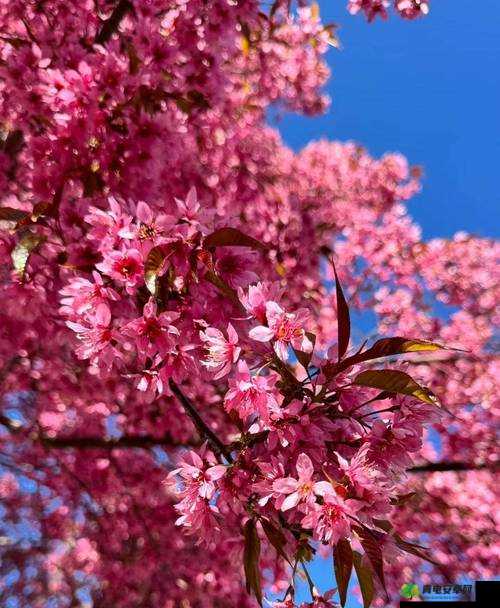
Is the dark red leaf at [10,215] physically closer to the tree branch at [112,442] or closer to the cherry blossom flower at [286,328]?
the cherry blossom flower at [286,328]

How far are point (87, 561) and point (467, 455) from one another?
16.3 feet

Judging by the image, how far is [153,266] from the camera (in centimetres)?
196

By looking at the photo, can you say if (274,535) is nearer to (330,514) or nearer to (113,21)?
(330,514)

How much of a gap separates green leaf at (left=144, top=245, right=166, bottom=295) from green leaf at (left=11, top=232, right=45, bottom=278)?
0.70m

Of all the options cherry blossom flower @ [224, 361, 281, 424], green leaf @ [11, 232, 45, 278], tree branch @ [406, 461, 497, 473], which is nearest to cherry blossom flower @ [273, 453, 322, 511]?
cherry blossom flower @ [224, 361, 281, 424]

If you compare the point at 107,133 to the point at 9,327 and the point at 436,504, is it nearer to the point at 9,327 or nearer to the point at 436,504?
the point at 9,327

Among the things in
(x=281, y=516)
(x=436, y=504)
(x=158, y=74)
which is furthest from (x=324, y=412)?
(x=436, y=504)

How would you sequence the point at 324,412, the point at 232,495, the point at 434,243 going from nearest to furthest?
the point at 324,412, the point at 232,495, the point at 434,243

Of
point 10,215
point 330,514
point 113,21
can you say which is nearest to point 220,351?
point 330,514

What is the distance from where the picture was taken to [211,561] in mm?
6234

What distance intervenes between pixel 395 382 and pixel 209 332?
0.63 m

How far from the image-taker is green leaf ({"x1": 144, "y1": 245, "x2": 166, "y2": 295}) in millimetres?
1920

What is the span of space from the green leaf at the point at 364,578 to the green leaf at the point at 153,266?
1.03m

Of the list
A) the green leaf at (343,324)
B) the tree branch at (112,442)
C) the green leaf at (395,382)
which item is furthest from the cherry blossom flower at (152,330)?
the tree branch at (112,442)
